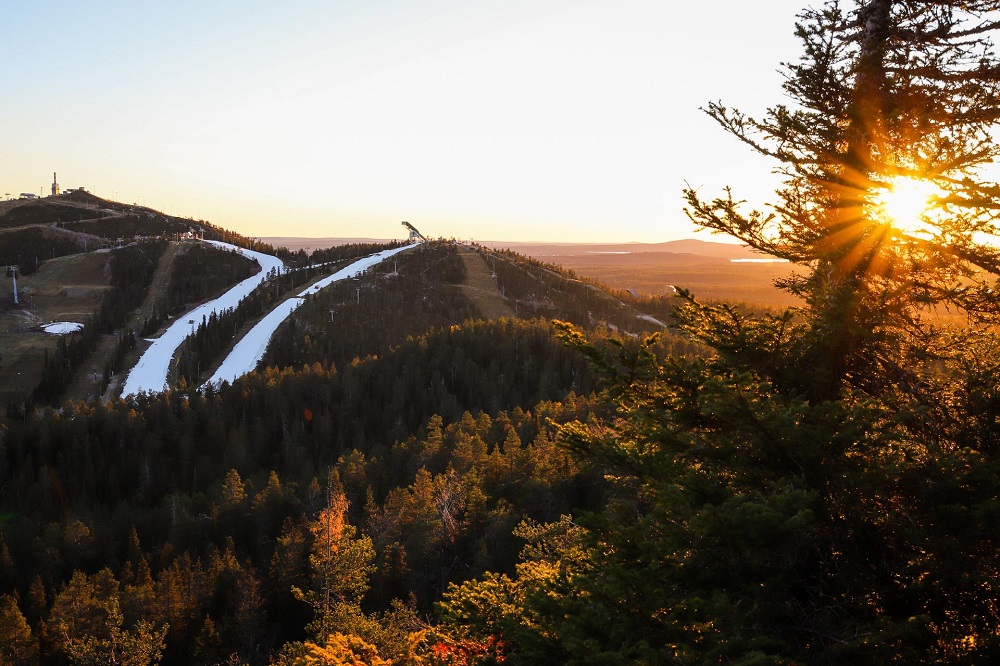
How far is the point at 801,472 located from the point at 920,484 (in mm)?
1567

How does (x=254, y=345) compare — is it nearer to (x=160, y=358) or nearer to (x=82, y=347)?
(x=160, y=358)

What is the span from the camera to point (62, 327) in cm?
17875

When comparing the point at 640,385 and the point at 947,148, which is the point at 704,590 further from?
the point at 947,148

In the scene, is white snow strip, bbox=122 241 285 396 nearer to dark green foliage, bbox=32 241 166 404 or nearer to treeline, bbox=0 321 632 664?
dark green foliage, bbox=32 241 166 404

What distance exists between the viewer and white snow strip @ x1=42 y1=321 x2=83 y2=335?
575 feet

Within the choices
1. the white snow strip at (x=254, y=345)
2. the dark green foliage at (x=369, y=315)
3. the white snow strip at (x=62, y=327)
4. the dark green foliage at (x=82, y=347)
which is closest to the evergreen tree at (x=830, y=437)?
the dark green foliage at (x=369, y=315)

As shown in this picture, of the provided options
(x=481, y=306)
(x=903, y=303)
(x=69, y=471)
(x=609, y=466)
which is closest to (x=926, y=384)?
(x=903, y=303)

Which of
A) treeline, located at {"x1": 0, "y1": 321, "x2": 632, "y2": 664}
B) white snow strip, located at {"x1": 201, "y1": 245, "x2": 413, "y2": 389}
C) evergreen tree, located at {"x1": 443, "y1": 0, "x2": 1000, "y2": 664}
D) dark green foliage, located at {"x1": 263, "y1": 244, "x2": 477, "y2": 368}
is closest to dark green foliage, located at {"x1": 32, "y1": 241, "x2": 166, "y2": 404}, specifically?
white snow strip, located at {"x1": 201, "y1": 245, "x2": 413, "y2": 389}

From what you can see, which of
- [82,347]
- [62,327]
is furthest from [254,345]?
[62,327]

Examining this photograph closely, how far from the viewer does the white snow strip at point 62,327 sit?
575 ft

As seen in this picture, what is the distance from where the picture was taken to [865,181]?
11.5 metres

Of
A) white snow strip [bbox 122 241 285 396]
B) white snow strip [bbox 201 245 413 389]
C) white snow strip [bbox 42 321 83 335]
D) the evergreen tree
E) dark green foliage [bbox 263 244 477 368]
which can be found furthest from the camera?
white snow strip [bbox 42 321 83 335]

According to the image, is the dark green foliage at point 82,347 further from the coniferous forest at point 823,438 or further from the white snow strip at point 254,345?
the coniferous forest at point 823,438

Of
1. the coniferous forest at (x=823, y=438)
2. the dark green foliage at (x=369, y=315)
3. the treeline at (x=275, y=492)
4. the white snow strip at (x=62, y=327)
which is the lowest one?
the treeline at (x=275, y=492)
